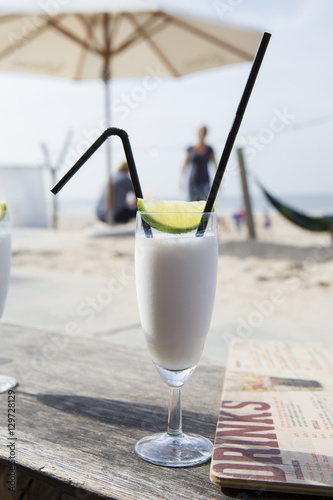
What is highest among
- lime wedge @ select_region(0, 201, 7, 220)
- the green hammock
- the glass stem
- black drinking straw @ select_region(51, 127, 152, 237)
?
black drinking straw @ select_region(51, 127, 152, 237)

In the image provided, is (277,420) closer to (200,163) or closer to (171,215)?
(171,215)

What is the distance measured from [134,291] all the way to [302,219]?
3.62 m

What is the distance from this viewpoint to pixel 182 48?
612cm

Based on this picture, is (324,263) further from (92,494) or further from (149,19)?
(92,494)

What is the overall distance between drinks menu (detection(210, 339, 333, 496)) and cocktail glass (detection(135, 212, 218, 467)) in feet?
0.25

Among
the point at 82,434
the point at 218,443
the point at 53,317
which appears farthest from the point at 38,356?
the point at 53,317

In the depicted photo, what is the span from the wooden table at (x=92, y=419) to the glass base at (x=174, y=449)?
0.01 m

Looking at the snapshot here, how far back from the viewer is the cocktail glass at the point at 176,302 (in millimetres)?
776

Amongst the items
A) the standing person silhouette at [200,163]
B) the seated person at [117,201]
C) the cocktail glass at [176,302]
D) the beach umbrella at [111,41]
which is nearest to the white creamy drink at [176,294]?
the cocktail glass at [176,302]

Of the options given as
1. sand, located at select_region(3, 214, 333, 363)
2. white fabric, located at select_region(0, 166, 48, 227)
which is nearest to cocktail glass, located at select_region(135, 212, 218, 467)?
sand, located at select_region(3, 214, 333, 363)

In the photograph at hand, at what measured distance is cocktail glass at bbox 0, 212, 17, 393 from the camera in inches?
37.6

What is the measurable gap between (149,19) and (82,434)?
5996 millimetres

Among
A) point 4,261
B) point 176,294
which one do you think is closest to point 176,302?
point 176,294

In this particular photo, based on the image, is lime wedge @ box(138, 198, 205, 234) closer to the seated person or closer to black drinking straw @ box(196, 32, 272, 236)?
black drinking straw @ box(196, 32, 272, 236)
